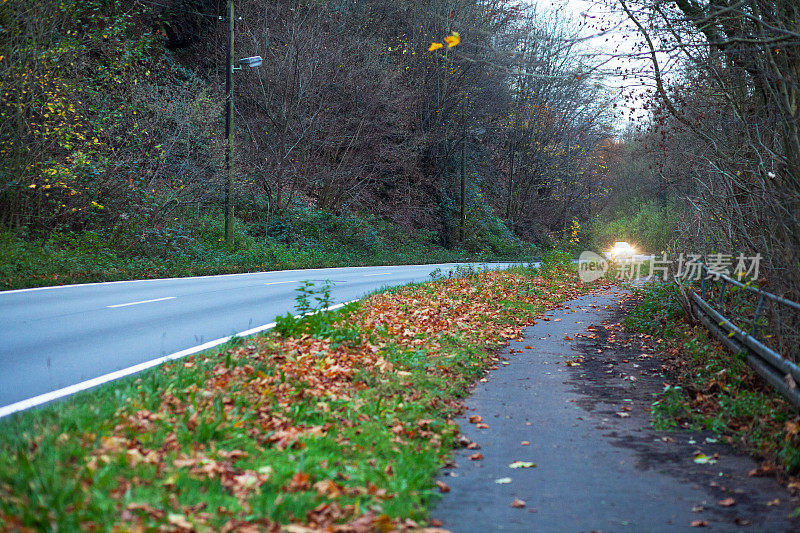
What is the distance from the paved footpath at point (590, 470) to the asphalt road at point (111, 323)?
4.47 m

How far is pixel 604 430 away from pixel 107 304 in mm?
10247

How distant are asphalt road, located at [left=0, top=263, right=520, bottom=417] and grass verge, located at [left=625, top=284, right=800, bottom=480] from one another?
21.7 ft

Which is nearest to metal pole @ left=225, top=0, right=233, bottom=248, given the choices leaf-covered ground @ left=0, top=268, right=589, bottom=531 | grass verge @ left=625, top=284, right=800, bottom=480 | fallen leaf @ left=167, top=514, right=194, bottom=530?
leaf-covered ground @ left=0, top=268, right=589, bottom=531

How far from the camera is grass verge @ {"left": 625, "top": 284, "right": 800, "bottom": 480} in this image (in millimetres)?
5785

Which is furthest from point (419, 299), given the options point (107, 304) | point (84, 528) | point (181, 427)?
point (84, 528)

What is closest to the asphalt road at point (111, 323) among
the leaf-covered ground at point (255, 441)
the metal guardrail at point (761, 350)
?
the leaf-covered ground at point (255, 441)

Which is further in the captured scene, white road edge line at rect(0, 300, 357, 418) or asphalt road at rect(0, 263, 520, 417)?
asphalt road at rect(0, 263, 520, 417)

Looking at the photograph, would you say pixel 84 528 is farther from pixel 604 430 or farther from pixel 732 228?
pixel 732 228

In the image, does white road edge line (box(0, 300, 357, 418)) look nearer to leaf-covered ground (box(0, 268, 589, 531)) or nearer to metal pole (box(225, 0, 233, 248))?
leaf-covered ground (box(0, 268, 589, 531))

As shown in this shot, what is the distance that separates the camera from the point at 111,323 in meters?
11.0

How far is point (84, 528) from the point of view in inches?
137

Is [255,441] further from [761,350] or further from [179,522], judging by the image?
[761,350]

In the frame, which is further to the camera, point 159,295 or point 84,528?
point 159,295

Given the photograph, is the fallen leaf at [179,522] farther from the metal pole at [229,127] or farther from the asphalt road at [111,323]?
the metal pole at [229,127]
